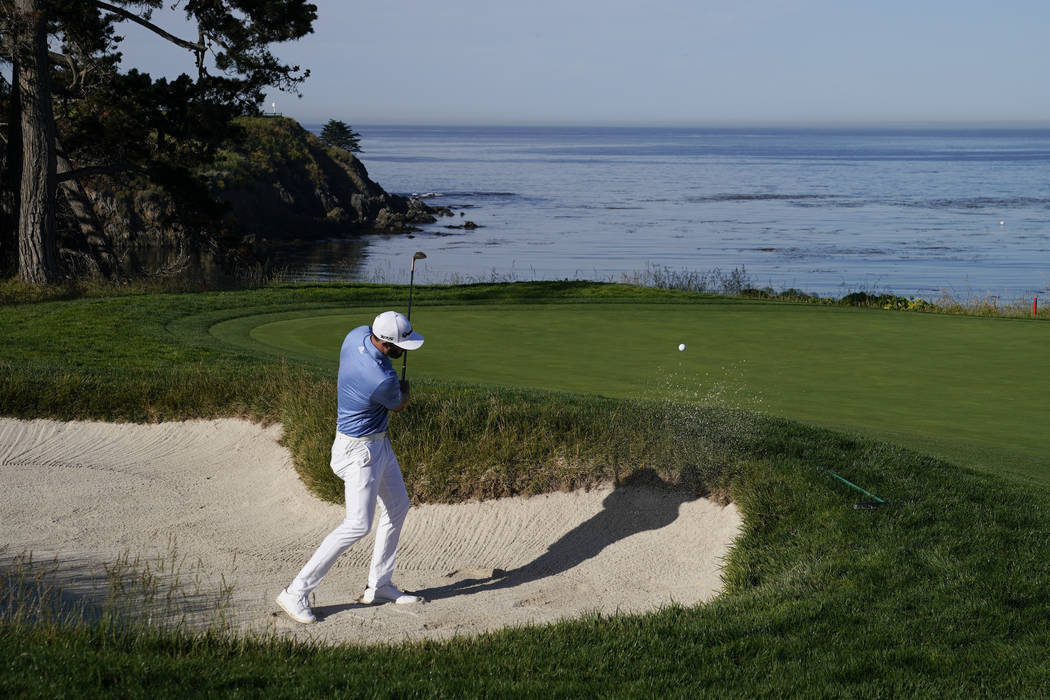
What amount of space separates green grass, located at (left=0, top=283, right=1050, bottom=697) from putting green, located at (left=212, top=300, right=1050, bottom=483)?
0.25 m

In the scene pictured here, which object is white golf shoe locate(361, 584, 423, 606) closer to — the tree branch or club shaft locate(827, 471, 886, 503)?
club shaft locate(827, 471, 886, 503)

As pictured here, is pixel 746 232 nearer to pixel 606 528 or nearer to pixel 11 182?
pixel 11 182

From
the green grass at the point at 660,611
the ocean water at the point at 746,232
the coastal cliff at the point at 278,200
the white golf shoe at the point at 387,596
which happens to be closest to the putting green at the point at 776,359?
the green grass at the point at 660,611

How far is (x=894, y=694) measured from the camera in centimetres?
557

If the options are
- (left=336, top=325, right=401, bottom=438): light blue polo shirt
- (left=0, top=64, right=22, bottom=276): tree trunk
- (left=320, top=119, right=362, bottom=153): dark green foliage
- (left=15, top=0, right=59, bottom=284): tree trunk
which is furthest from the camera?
(left=320, top=119, right=362, bottom=153): dark green foliage

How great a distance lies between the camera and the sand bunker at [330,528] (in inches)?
307

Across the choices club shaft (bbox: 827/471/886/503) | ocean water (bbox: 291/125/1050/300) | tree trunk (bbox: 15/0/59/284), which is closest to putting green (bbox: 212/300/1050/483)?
club shaft (bbox: 827/471/886/503)

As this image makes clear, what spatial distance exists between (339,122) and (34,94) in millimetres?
75021

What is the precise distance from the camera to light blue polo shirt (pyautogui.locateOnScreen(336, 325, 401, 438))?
7238mm

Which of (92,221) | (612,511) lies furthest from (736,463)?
(92,221)

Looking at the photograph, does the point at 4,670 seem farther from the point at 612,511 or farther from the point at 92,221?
the point at 92,221

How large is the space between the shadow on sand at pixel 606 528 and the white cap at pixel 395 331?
213cm

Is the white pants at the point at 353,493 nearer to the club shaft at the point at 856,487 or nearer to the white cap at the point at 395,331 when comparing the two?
the white cap at the point at 395,331

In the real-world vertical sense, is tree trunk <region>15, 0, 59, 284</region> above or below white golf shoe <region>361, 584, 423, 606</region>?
above
